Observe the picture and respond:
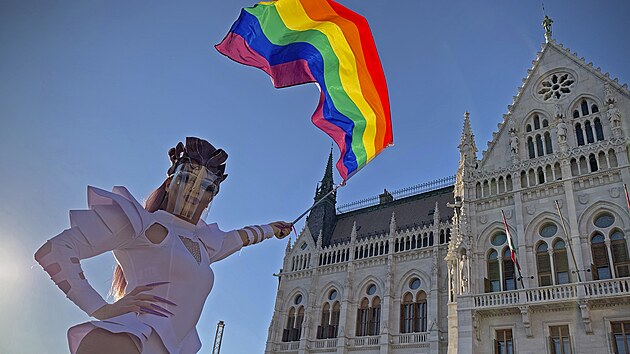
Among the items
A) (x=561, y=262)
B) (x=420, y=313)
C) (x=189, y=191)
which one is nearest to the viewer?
(x=189, y=191)

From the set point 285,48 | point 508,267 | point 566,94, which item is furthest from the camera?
point 566,94

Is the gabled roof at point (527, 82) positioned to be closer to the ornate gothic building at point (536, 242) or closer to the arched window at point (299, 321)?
the ornate gothic building at point (536, 242)

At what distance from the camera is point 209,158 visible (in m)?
4.26

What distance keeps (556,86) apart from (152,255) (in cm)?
2698

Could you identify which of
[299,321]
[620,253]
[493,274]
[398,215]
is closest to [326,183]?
[398,215]

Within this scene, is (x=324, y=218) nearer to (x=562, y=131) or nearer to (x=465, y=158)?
(x=465, y=158)

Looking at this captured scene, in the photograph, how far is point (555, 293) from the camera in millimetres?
20281

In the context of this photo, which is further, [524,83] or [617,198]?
[524,83]

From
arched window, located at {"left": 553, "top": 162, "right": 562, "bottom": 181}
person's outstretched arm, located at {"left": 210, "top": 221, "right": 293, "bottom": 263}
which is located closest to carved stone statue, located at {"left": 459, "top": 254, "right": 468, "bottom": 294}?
arched window, located at {"left": 553, "top": 162, "right": 562, "bottom": 181}

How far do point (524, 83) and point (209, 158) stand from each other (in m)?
26.3

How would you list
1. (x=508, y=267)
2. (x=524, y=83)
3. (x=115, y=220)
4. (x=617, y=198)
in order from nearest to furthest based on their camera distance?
1. (x=115, y=220)
2. (x=617, y=198)
3. (x=508, y=267)
4. (x=524, y=83)

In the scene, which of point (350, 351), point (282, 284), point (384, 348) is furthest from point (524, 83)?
point (282, 284)

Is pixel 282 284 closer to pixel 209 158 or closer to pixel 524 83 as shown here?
pixel 524 83

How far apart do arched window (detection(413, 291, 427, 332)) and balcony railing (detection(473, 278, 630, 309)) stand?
10.3 meters
